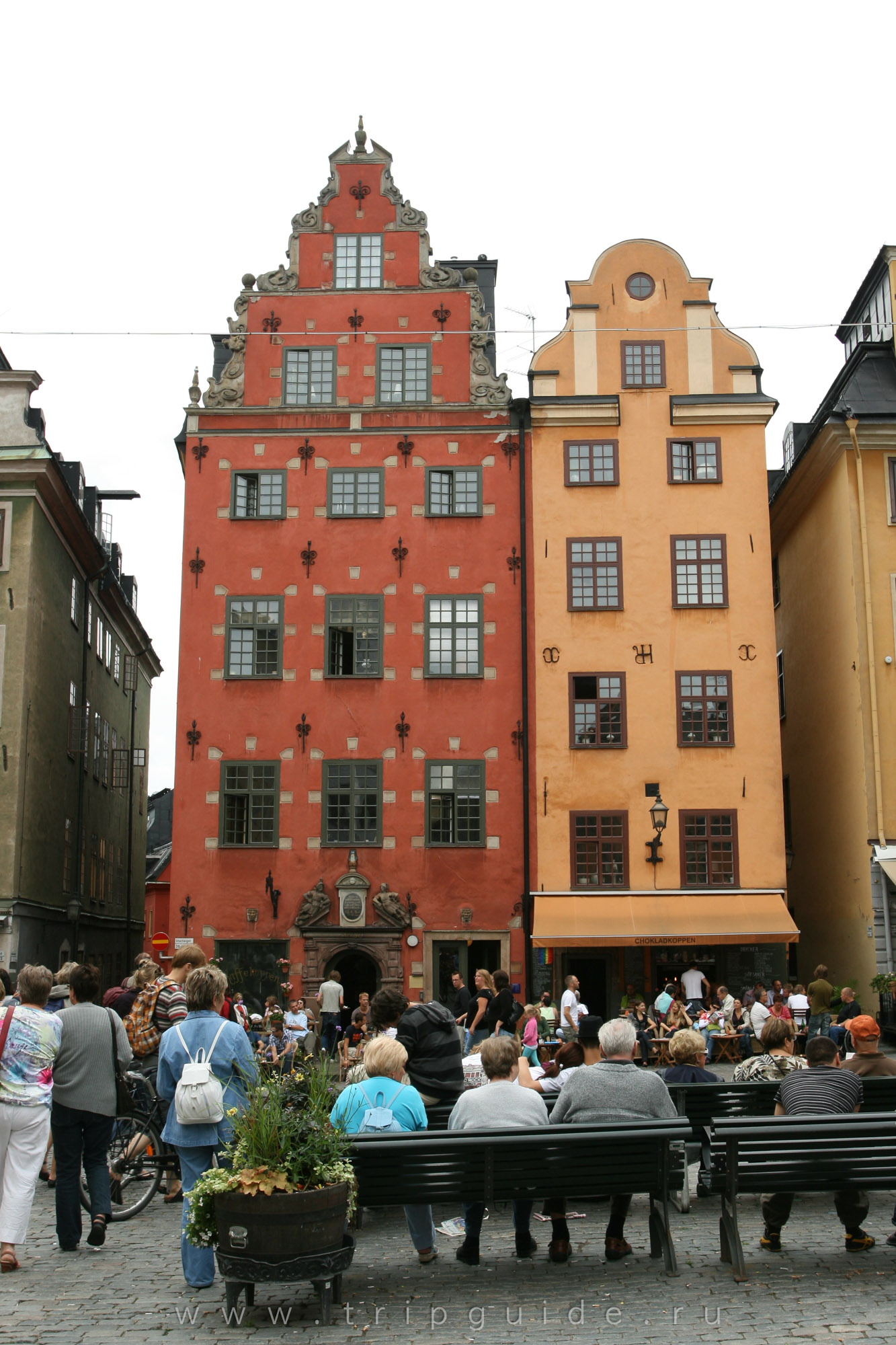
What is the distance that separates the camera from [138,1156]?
1198 centimetres

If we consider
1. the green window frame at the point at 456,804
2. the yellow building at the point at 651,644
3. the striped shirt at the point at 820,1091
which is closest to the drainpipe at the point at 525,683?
the yellow building at the point at 651,644

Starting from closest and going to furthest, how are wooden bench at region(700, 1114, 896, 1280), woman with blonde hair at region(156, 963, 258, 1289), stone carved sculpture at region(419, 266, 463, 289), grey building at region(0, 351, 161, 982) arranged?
wooden bench at region(700, 1114, 896, 1280) < woman with blonde hair at region(156, 963, 258, 1289) < grey building at region(0, 351, 161, 982) < stone carved sculpture at region(419, 266, 463, 289)

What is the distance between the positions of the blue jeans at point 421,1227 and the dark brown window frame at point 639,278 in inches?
963

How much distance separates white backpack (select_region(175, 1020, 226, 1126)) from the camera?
28.9 feet

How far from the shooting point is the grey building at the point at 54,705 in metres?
29.0

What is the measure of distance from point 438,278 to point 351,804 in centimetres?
1162

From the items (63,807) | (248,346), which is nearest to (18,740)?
(63,807)

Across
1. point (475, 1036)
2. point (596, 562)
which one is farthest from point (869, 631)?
point (475, 1036)

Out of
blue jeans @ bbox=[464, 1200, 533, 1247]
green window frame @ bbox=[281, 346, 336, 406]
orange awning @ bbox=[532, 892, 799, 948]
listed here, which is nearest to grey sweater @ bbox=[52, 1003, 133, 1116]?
blue jeans @ bbox=[464, 1200, 533, 1247]

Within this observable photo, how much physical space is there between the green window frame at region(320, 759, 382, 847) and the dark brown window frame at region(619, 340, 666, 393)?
971 cm

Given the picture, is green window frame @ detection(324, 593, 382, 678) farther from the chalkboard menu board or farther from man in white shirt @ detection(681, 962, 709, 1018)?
the chalkboard menu board

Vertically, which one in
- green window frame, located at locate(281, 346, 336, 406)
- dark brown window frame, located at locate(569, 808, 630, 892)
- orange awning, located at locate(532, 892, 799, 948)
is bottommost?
orange awning, located at locate(532, 892, 799, 948)

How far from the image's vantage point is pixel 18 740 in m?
28.8

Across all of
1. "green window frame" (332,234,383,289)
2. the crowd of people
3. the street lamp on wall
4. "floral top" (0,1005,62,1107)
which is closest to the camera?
the crowd of people
